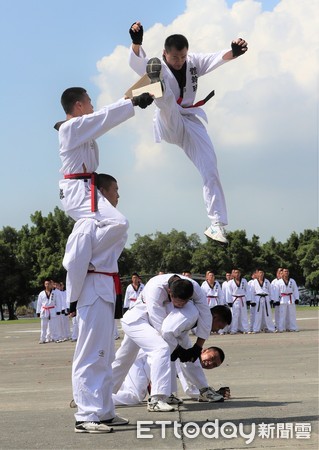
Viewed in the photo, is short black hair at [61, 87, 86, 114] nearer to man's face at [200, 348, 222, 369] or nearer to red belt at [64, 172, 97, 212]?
red belt at [64, 172, 97, 212]

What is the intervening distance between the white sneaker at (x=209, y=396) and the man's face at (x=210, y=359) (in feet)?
1.21

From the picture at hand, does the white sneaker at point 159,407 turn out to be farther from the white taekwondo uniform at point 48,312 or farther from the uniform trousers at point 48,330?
the uniform trousers at point 48,330

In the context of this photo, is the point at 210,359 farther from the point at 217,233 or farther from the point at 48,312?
the point at 48,312

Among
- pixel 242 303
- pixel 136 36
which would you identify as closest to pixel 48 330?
pixel 242 303

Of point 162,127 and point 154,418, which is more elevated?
point 162,127

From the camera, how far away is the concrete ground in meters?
7.05

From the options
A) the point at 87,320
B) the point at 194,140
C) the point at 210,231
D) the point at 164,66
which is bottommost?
the point at 87,320

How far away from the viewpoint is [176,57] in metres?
8.23

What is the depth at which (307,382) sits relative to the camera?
39.1 feet

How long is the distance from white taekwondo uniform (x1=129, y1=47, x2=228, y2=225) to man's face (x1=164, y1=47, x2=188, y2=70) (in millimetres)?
112

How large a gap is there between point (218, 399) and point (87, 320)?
8.11ft

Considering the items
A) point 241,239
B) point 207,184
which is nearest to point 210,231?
point 207,184

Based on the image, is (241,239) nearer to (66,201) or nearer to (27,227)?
(27,227)

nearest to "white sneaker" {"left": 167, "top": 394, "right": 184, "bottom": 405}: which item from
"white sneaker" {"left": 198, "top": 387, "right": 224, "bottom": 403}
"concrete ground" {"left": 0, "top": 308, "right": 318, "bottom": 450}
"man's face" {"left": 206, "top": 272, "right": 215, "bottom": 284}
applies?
"concrete ground" {"left": 0, "top": 308, "right": 318, "bottom": 450}
